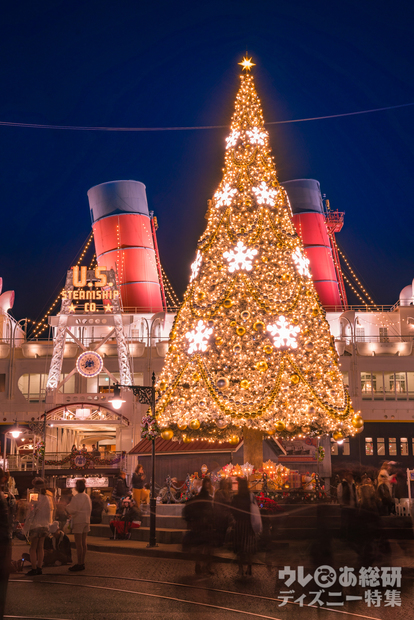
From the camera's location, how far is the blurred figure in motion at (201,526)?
10.3 meters

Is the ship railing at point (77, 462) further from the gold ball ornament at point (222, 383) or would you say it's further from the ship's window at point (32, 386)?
the gold ball ornament at point (222, 383)

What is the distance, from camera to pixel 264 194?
14102 mm

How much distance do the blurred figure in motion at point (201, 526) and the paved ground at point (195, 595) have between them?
351mm

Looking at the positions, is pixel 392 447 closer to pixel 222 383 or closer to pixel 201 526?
pixel 222 383

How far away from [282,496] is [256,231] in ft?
19.5

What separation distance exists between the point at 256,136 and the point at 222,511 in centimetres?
816

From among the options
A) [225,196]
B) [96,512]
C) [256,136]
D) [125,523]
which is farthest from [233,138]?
[96,512]

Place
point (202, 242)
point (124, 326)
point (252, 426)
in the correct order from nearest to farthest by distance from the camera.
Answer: point (252, 426) → point (202, 242) → point (124, 326)

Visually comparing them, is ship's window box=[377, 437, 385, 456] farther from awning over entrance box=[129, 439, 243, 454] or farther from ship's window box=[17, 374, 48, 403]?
ship's window box=[17, 374, 48, 403]

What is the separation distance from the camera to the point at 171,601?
8062 millimetres

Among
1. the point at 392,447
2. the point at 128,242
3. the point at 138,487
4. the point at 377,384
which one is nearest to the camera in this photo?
the point at 138,487

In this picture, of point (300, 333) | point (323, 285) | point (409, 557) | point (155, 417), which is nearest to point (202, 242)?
point (300, 333)

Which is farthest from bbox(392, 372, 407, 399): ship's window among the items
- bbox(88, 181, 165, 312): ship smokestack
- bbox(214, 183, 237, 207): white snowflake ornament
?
bbox(214, 183, 237, 207): white snowflake ornament

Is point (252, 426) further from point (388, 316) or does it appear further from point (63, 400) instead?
point (388, 316)
